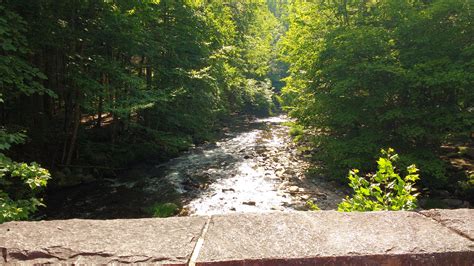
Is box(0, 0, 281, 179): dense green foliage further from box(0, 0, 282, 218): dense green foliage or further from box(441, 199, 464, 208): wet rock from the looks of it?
box(441, 199, 464, 208): wet rock

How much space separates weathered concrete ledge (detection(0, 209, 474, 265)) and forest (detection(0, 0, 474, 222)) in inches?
263

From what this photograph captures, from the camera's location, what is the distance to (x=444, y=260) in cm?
150

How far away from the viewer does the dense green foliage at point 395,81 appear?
10062 mm

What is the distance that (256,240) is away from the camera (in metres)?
1.64

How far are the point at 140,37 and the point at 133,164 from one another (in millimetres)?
5760

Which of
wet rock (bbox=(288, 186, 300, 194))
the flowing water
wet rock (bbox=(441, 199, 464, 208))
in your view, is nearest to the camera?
wet rock (bbox=(441, 199, 464, 208))

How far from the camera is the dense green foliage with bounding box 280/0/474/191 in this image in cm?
1006

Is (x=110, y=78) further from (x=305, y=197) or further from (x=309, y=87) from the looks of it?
(x=305, y=197)

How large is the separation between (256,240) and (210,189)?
10.4 metres

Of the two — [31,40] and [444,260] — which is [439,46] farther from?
[31,40]

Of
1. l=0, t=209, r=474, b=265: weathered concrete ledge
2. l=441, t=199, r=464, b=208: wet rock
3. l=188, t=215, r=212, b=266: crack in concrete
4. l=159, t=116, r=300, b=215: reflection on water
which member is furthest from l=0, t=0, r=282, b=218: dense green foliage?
l=441, t=199, r=464, b=208: wet rock

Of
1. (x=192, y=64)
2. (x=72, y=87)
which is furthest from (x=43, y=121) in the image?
(x=192, y=64)

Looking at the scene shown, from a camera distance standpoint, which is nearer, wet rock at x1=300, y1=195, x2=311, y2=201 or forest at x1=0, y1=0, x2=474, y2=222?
forest at x1=0, y1=0, x2=474, y2=222

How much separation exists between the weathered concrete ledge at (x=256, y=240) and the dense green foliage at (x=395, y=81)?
924 centimetres
